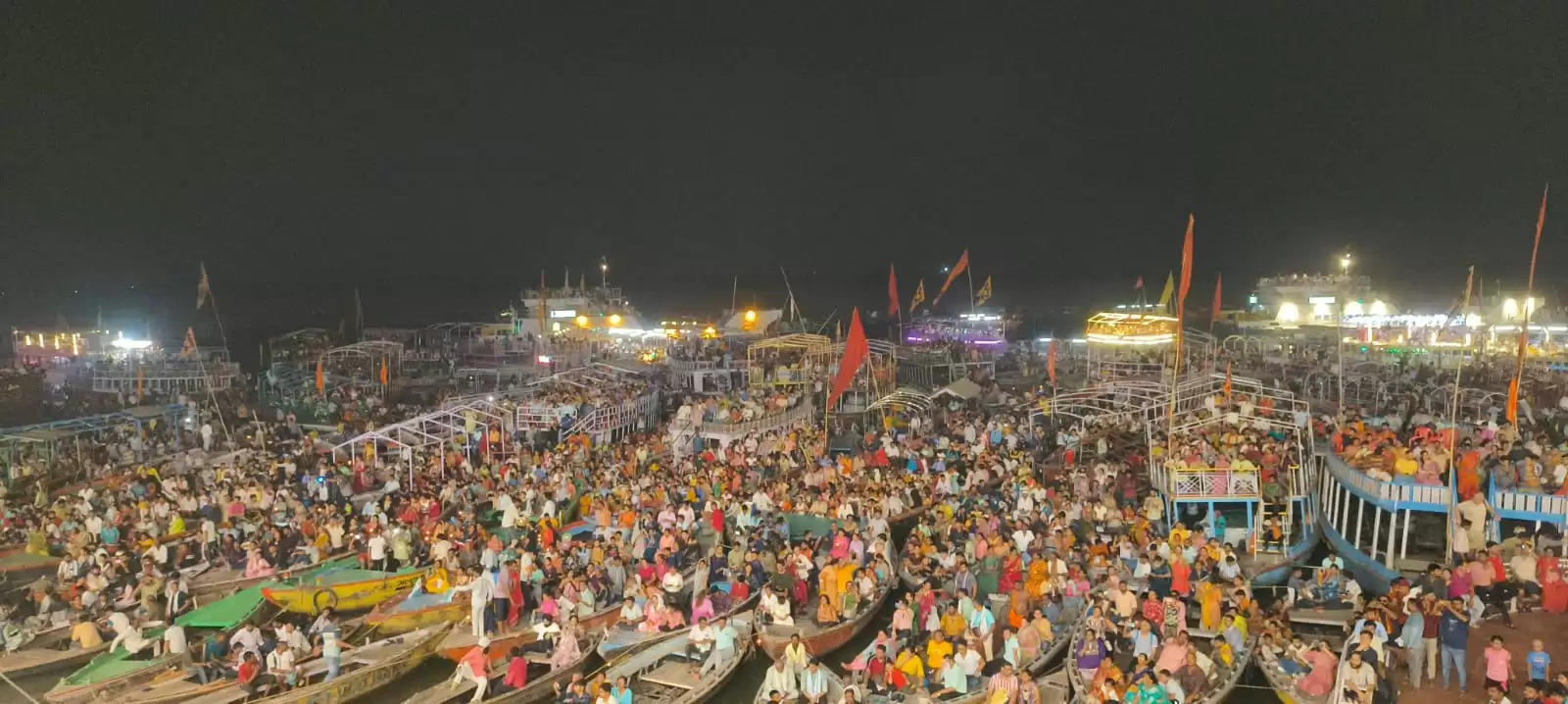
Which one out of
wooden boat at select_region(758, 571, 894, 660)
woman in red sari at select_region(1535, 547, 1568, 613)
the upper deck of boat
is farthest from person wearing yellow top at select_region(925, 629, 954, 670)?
woman in red sari at select_region(1535, 547, 1568, 613)

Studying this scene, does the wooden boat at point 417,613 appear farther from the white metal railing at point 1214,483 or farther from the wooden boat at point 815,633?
the white metal railing at point 1214,483

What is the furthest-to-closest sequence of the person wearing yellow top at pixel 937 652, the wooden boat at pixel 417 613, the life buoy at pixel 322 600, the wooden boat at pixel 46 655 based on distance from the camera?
the life buoy at pixel 322 600, the wooden boat at pixel 417 613, the wooden boat at pixel 46 655, the person wearing yellow top at pixel 937 652

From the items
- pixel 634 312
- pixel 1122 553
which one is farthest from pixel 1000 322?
pixel 1122 553

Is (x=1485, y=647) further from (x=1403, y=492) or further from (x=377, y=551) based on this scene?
(x=377, y=551)

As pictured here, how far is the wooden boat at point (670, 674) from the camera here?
11555mm

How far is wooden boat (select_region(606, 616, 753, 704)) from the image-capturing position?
37.9ft

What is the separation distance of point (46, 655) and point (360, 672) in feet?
16.8

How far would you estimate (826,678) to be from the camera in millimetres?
10727

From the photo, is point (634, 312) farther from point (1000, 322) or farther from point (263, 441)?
point (263, 441)

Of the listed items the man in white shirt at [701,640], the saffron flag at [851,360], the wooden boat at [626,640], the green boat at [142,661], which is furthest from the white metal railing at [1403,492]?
the green boat at [142,661]

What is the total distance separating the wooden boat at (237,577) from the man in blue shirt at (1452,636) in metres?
16.3

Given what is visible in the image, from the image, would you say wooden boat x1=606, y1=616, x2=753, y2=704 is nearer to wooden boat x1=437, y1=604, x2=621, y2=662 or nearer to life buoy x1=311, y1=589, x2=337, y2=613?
wooden boat x1=437, y1=604, x2=621, y2=662

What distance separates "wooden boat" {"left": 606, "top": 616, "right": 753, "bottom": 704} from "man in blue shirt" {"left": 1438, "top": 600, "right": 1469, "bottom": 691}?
833 centimetres

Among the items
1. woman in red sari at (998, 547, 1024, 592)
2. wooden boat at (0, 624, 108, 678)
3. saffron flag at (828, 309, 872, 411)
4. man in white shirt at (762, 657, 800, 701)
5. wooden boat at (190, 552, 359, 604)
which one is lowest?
wooden boat at (0, 624, 108, 678)
